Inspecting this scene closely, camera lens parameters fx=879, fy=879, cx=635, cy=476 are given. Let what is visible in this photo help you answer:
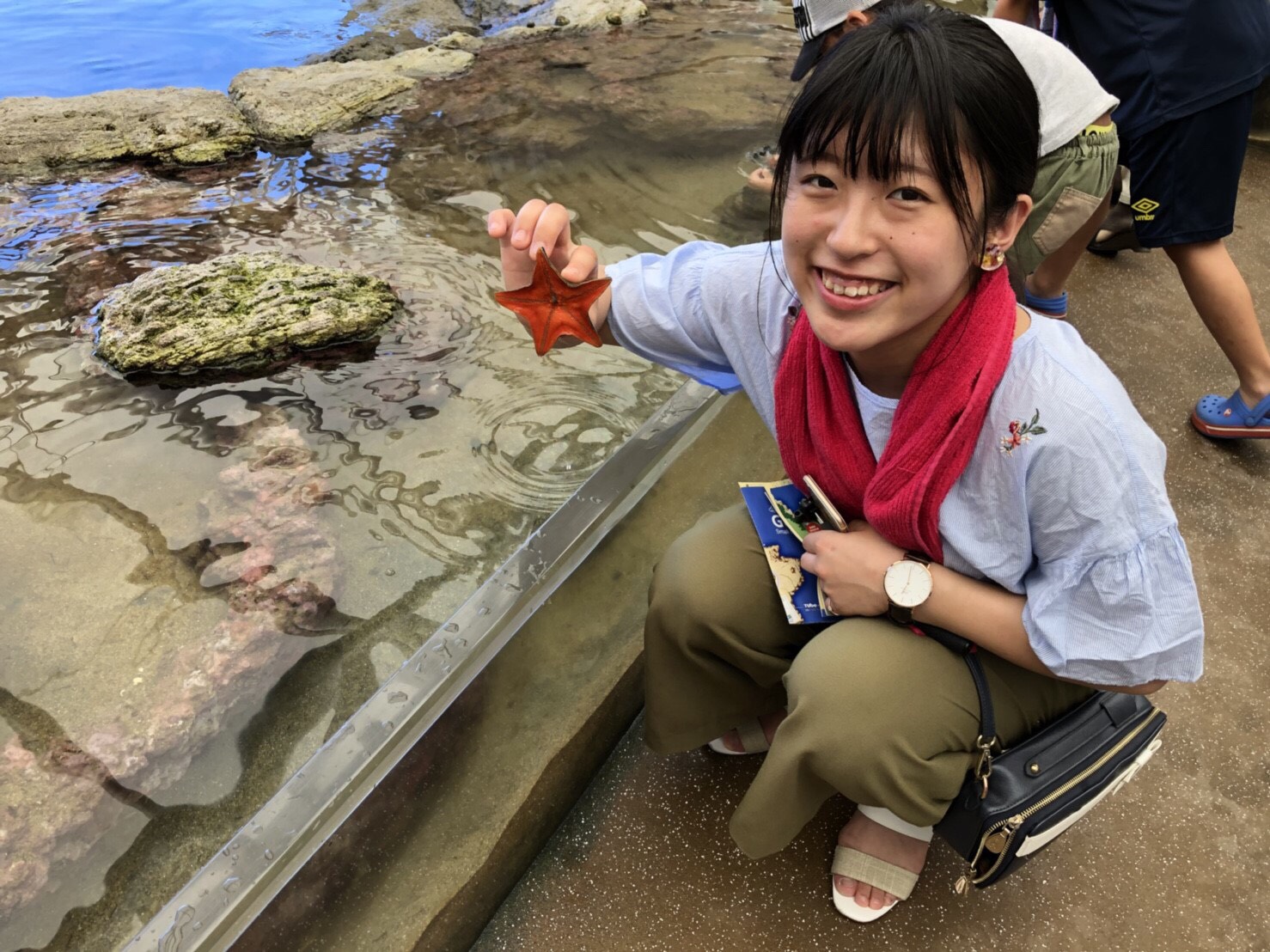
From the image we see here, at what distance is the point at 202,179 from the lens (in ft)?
12.4

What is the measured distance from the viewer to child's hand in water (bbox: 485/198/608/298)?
1.45m

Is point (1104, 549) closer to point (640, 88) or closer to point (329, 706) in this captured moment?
point (329, 706)

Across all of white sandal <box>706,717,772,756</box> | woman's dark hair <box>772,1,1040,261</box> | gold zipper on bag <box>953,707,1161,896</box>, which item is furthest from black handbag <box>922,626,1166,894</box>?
woman's dark hair <box>772,1,1040,261</box>

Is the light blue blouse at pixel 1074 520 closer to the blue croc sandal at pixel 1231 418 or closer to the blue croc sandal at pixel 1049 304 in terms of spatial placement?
the blue croc sandal at pixel 1231 418

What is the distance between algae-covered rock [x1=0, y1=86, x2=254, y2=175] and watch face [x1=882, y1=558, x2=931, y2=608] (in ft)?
12.3

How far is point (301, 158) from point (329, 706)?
305 centimetres

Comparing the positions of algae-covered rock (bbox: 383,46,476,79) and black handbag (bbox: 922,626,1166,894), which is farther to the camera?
algae-covered rock (bbox: 383,46,476,79)

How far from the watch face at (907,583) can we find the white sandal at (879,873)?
47 cm

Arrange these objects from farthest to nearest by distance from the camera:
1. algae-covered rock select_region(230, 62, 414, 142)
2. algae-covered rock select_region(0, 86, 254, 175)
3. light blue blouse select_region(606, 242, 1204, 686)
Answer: algae-covered rock select_region(230, 62, 414, 142) → algae-covered rock select_region(0, 86, 254, 175) → light blue blouse select_region(606, 242, 1204, 686)

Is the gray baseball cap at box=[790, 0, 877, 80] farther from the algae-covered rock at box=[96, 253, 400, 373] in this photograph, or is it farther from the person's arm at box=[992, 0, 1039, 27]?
the algae-covered rock at box=[96, 253, 400, 373]

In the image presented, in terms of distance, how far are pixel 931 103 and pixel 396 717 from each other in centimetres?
135

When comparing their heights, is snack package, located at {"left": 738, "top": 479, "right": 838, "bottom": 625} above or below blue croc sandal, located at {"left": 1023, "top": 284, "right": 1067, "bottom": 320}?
above

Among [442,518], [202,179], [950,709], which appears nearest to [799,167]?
[950,709]

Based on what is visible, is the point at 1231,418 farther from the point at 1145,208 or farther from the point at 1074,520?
the point at 1074,520
